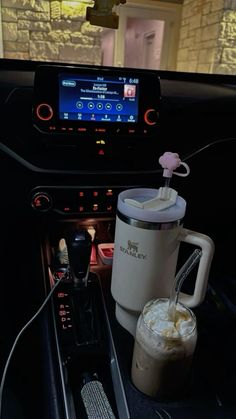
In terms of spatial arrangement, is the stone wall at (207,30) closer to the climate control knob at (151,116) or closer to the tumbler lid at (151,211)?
the climate control knob at (151,116)

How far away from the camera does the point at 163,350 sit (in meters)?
0.40

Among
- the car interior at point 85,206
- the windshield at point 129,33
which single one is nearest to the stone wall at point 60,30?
the windshield at point 129,33

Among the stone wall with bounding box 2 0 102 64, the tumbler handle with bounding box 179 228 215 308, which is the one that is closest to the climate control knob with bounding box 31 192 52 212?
the tumbler handle with bounding box 179 228 215 308

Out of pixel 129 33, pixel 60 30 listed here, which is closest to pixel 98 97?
pixel 60 30

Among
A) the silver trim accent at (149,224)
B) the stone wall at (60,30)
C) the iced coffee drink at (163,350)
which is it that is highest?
the stone wall at (60,30)

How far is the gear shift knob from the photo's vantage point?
1.82 ft

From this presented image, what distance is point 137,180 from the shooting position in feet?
2.10

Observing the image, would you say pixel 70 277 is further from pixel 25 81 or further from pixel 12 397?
pixel 25 81

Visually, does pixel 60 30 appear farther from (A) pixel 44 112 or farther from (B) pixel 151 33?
(A) pixel 44 112

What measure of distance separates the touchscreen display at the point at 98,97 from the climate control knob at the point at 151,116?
0.02m

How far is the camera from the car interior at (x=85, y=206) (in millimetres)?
501

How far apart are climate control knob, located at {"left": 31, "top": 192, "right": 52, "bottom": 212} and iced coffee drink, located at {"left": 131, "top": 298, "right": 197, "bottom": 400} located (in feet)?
0.87

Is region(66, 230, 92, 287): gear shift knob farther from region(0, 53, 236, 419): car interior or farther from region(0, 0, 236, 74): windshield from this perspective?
region(0, 0, 236, 74): windshield

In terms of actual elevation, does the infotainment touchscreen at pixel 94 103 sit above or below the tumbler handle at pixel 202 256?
above
